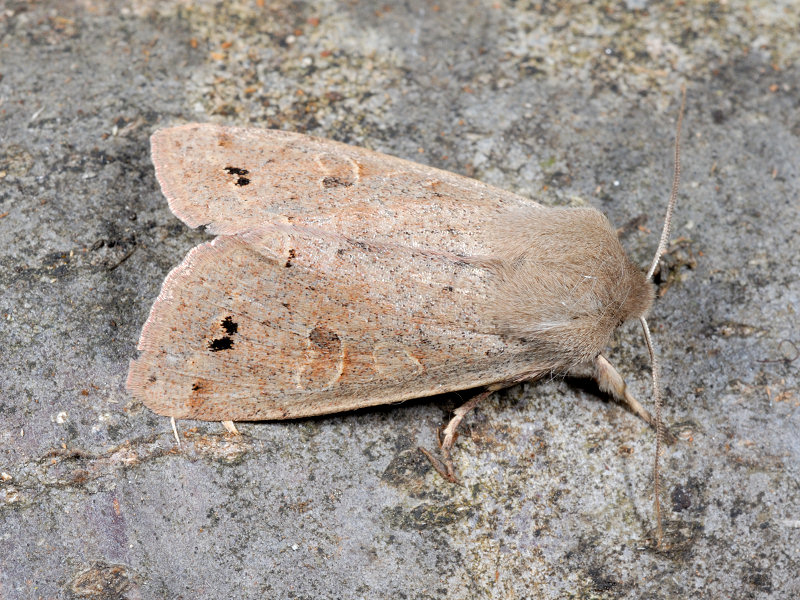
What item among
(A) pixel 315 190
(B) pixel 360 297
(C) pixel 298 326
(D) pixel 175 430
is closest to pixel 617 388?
(B) pixel 360 297

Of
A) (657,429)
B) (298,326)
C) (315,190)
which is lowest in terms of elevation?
(657,429)

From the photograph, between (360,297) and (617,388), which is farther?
(617,388)

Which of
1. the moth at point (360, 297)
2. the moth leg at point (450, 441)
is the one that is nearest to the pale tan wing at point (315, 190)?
the moth at point (360, 297)

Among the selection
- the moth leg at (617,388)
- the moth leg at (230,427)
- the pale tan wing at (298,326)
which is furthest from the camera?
the moth leg at (617,388)

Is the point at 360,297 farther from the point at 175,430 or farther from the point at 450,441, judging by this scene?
the point at 175,430

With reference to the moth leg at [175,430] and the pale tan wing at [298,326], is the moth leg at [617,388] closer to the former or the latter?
the pale tan wing at [298,326]

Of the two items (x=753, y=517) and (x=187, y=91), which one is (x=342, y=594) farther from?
(x=187, y=91)
